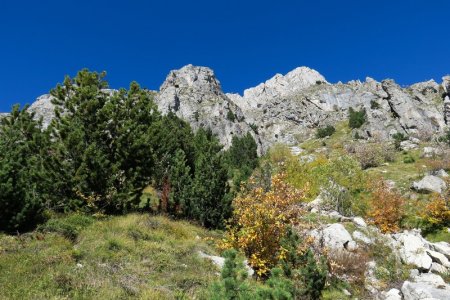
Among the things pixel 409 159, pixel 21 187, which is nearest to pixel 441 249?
pixel 21 187

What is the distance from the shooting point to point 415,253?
15914 mm

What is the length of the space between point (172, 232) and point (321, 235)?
685cm

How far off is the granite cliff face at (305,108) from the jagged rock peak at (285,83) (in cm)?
4358

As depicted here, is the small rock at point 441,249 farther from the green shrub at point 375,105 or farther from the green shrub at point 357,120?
the green shrub at point 375,105

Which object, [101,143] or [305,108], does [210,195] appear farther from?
[305,108]

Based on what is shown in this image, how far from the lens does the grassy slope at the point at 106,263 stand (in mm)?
8727

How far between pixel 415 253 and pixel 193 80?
95.2 metres

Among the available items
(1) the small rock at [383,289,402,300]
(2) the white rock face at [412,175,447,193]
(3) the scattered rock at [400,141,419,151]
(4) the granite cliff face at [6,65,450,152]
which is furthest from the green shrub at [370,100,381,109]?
(1) the small rock at [383,289,402,300]

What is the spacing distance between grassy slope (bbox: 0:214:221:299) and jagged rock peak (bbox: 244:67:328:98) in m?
167

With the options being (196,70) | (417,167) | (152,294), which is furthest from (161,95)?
(152,294)

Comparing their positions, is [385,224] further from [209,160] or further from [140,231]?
[140,231]

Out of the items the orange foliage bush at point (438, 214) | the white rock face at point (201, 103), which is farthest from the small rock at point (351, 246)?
the white rock face at point (201, 103)

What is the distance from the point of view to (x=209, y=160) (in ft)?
66.8

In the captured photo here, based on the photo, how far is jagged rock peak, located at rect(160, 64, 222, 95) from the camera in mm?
102812
